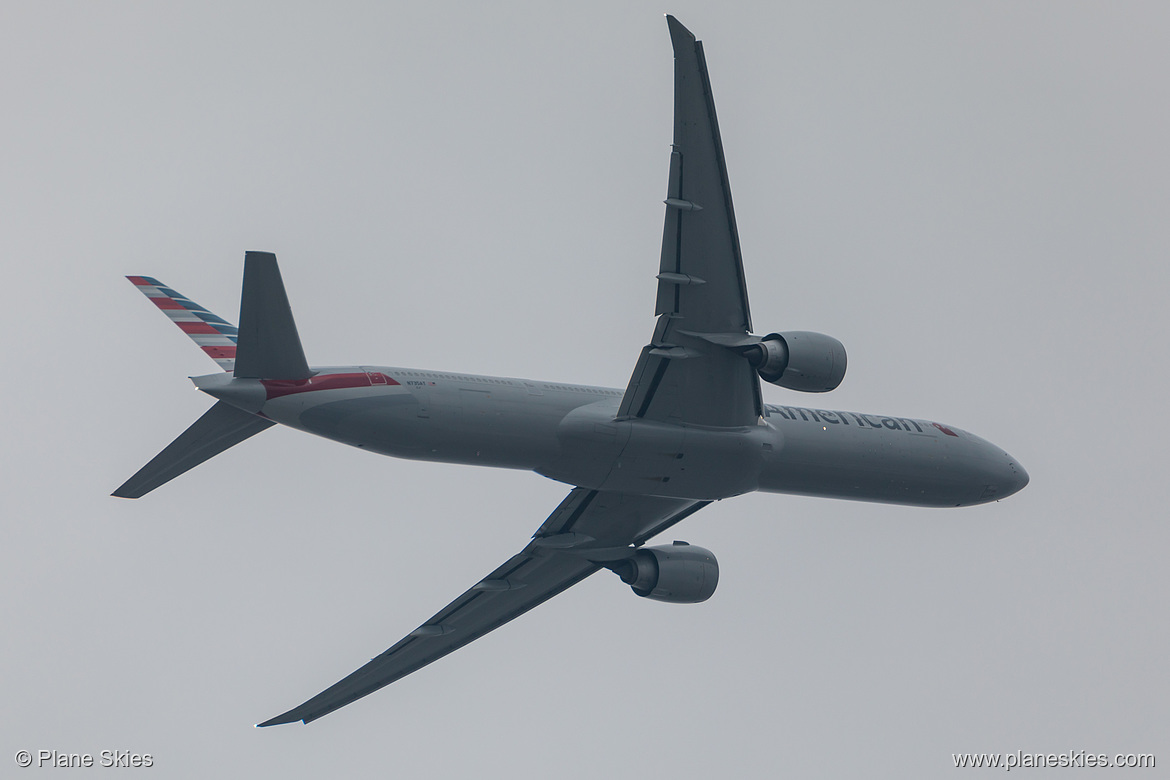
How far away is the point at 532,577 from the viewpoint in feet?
113

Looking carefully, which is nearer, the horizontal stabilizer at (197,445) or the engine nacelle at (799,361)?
the horizontal stabilizer at (197,445)

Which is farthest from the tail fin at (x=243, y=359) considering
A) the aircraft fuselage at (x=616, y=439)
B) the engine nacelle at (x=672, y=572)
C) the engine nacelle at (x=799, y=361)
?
the engine nacelle at (x=672, y=572)

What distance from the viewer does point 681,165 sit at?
80.1 ft

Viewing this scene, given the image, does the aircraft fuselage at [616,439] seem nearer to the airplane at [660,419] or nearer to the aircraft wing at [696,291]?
the airplane at [660,419]

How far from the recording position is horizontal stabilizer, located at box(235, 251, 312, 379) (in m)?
24.2

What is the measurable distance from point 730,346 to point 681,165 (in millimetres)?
4063

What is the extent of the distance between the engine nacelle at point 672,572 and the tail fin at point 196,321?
10785mm

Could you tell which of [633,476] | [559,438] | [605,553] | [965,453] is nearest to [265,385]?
[559,438]

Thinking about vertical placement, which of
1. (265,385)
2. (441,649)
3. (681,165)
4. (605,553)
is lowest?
(441,649)

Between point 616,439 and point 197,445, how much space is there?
25.7 ft

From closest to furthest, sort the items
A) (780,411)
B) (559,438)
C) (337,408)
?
(337,408)
(559,438)
(780,411)

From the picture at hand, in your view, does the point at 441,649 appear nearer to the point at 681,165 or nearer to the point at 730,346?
the point at 730,346

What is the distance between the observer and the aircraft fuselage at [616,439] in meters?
26.1

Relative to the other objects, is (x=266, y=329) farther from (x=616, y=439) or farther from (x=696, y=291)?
(x=696, y=291)
